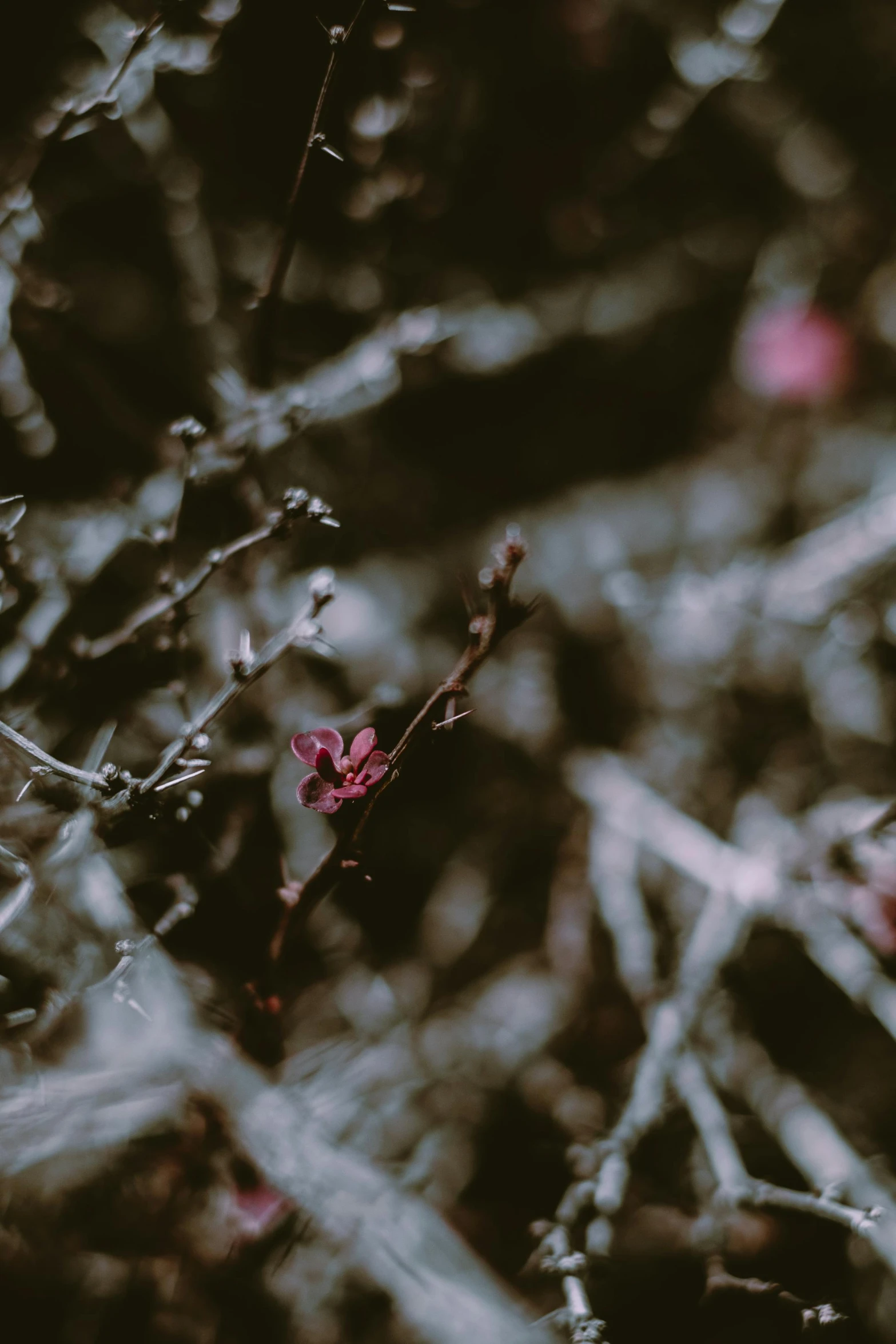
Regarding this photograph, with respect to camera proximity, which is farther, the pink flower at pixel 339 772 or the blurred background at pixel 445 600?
the blurred background at pixel 445 600

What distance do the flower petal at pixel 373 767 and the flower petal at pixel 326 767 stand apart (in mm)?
24

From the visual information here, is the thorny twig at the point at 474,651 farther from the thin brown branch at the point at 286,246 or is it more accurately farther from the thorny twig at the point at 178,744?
the thin brown branch at the point at 286,246

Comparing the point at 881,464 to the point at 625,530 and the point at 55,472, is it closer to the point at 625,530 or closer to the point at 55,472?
the point at 625,530

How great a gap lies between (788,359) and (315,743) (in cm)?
166

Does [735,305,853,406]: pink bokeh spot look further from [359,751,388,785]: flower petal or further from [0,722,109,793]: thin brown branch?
[0,722,109,793]: thin brown branch

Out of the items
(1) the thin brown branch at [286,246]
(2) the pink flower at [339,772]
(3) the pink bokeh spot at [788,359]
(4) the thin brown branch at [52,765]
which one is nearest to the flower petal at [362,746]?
(2) the pink flower at [339,772]

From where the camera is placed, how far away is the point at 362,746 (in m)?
0.67

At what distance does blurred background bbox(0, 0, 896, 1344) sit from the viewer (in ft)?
3.12

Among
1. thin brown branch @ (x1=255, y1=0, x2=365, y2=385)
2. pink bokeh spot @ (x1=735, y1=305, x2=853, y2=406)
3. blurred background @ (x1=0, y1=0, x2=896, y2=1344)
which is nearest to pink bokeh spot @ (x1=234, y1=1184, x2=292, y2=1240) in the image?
blurred background @ (x1=0, y1=0, x2=896, y2=1344)

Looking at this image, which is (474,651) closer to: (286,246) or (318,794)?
(318,794)

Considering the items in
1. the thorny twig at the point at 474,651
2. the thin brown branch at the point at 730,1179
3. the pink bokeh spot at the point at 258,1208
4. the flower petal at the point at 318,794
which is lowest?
the thin brown branch at the point at 730,1179

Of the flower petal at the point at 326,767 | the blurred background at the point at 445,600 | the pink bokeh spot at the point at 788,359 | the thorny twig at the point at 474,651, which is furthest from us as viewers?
the pink bokeh spot at the point at 788,359

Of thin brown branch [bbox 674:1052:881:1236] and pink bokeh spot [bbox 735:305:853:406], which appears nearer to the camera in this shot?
thin brown branch [bbox 674:1052:881:1236]

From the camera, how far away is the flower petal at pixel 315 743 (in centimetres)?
69
